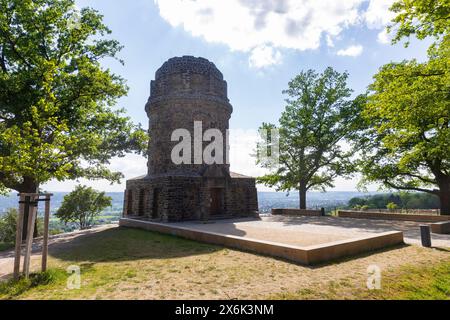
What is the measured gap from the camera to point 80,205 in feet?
105

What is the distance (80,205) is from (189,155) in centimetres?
2058

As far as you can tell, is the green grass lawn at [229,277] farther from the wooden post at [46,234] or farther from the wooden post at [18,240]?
the wooden post at [46,234]

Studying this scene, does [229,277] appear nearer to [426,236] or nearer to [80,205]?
[426,236]

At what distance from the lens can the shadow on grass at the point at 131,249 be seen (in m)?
8.76

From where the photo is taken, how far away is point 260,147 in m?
26.5

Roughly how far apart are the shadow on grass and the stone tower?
20.2ft

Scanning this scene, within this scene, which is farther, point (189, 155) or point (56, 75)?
point (189, 155)

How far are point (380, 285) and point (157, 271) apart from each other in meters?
5.48

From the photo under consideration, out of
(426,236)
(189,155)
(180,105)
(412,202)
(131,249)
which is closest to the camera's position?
(426,236)

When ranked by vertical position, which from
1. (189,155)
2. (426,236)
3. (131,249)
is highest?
(189,155)

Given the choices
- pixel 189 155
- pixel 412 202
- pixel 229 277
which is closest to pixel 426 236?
pixel 229 277

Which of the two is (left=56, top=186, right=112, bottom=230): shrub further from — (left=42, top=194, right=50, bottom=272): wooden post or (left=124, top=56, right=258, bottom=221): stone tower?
(left=42, top=194, right=50, bottom=272): wooden post

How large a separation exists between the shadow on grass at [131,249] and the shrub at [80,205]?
2316cm
